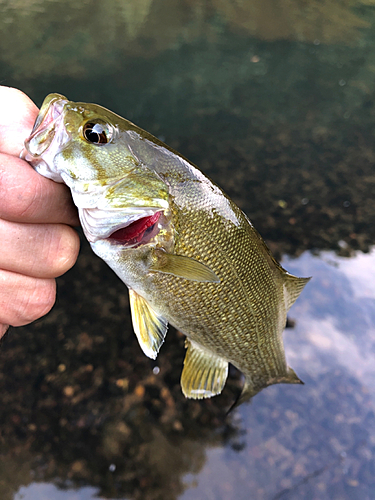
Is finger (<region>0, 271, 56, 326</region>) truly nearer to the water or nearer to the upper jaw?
Result: the water

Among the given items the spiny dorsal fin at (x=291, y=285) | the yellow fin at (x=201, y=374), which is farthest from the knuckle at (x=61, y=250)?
the spiny dorsal fin at (x=291, y=285)

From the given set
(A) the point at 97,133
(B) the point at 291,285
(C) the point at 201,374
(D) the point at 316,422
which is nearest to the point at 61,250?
(A) the point at 97,133

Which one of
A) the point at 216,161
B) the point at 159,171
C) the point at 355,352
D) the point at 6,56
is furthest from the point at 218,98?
the point at 159,171

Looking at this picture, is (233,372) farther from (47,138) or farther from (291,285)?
(47,138)

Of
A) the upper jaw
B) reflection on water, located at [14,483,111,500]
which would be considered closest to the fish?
the upper jaw

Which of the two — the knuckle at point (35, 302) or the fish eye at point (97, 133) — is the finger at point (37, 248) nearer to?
the knuckle at point (35, 302)

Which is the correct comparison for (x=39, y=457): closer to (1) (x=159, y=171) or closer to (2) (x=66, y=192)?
(2) (x=66, y=192)
